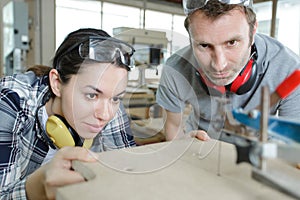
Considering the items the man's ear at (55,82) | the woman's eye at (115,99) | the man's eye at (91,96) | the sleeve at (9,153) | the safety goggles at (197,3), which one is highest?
the safety goggles at (197,3)

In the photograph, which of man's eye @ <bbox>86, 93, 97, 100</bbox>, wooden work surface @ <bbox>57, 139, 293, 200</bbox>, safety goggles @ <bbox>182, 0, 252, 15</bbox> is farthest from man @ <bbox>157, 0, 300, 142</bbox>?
man's eye @ <bbox>86, 93, 97, 100</bbox>

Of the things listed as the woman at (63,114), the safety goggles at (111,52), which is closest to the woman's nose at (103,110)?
the woman at (63,114)

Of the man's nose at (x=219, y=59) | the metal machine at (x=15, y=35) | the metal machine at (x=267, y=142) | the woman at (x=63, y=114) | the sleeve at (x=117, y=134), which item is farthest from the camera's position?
the metal machine at (x=15, y=35)

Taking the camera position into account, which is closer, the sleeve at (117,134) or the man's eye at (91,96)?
the man's eye at (91,96)

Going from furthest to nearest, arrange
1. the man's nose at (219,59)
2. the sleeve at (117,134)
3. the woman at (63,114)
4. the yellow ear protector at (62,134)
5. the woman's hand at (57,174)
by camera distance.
Answer: the sleeve at (117,134)
the yellow ear protector at (62,134)
the man's nose at (219,59)
the woman at (63,114)
the woman's hand at (57,174)

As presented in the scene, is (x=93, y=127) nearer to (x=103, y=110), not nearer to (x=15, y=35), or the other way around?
(x=103, y=110)

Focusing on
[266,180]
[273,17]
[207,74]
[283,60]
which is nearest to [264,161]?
[266,180]

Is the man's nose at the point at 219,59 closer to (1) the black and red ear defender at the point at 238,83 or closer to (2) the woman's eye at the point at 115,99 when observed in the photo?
(1) the black and red ear defender at the point at 238,83

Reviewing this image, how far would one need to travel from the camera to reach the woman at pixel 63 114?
642 mm

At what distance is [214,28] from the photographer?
783 mm

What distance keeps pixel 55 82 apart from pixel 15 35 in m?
2.33

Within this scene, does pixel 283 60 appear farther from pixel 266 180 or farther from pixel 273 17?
pixel 273 17

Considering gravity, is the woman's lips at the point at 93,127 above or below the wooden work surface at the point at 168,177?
above

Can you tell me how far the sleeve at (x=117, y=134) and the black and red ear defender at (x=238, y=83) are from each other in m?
0.30
